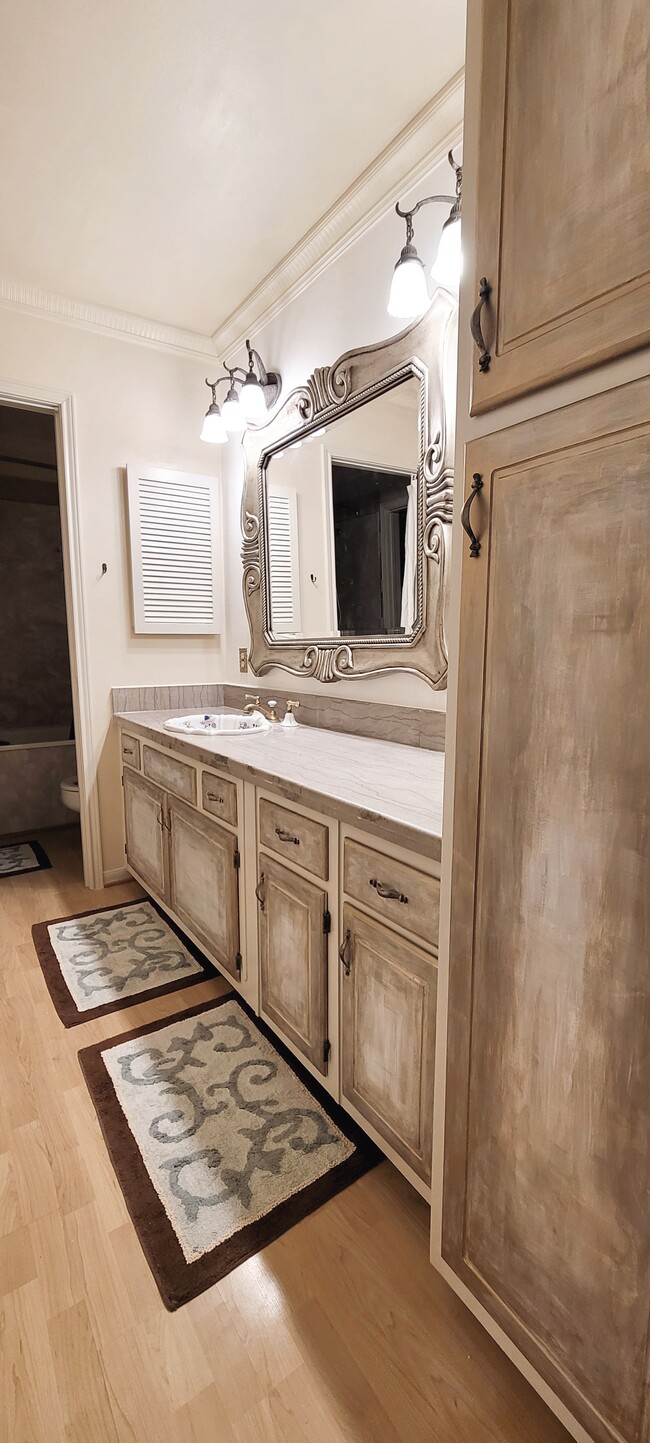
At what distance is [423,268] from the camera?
159cm

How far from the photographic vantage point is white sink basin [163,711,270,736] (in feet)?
6.82

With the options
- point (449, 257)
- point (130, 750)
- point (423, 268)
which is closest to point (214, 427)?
point (423, 268)

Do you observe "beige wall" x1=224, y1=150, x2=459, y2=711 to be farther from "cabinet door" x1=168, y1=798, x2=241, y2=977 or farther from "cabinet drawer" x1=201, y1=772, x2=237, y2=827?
"cabinet door" x1=168, y1=798, x2=241, y2=977

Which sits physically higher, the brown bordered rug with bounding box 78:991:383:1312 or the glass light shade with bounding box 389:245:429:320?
the glass light shade with bounding box 389:245:429:320

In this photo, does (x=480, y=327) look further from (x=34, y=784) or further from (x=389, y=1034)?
(x=34, y=784)

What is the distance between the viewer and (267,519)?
2551mm

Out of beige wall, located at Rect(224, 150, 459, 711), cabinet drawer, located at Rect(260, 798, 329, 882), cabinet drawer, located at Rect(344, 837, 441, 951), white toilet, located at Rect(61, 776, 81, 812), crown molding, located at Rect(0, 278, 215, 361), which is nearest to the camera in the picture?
cabinet drawer, located at Rect(344, 837, 441, 951)

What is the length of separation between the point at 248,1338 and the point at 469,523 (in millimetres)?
1393

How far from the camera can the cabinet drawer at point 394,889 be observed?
3.41ft

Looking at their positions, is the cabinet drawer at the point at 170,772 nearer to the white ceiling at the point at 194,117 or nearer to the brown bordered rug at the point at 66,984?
the brown bordered rug at the point at 66,984

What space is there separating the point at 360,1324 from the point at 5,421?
411 centimetres

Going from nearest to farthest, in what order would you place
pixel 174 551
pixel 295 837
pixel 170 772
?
pixel 295 837
pixel 170 772
pixel 174 551

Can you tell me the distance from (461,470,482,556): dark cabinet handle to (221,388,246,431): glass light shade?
1.93 m

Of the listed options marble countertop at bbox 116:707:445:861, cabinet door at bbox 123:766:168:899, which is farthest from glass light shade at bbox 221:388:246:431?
cabinet door at bbox 123:766:168:899
